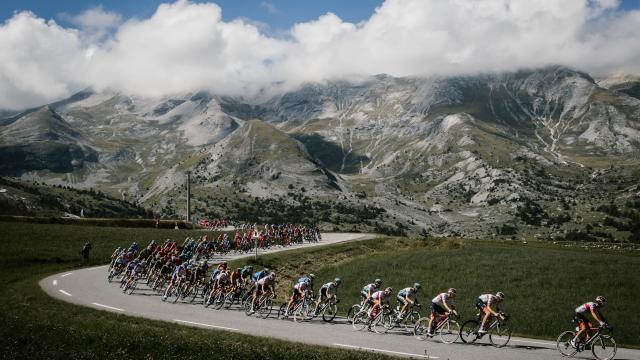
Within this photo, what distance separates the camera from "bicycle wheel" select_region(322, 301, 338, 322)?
2830 cm

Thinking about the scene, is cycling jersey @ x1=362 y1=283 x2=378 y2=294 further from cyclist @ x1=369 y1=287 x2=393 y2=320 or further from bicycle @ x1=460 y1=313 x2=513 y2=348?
bicycle @ x1=460 y1=313 x2=513 y2=348

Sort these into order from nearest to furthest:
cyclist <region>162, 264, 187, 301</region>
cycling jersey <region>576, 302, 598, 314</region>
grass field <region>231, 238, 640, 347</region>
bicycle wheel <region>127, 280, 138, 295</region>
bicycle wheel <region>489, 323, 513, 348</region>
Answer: cycling jersey <region>576, 302, 598, 314</region> < bicycle wheel <region>489, 323, 513, 348</region> < grass field <region>231, 238, 640, 347</region> < cyclist <region>162, 264, 187, 301</region> < bicycle wheel <region>127, 280, 138, 295</region>

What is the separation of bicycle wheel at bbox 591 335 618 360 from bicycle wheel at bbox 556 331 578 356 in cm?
82

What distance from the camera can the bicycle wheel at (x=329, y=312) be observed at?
28297 mm

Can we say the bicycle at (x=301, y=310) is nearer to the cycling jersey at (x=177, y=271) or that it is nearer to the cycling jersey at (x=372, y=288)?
the cycling jersey at (x=372, y=288)

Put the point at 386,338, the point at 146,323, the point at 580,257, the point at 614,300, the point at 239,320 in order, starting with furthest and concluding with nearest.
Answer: the point at 580,257
the point at 614,300
the point at 239,320
the point at 386,338
the point at 146,323

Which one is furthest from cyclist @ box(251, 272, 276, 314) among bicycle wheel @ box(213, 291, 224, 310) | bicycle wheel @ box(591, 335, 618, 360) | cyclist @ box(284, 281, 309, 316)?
bicycle wheel @ box(591, 335, 618, 360)

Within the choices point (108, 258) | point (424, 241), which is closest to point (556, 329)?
point (424, 241)

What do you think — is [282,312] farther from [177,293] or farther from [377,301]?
[177,293]

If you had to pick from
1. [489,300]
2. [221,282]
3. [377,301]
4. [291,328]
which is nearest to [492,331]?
[489,300]

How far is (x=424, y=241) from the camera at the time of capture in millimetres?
65375

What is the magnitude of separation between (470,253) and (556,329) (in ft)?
84.0

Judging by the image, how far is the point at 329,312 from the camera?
2861cm

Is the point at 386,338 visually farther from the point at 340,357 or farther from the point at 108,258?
the point at 108,258
